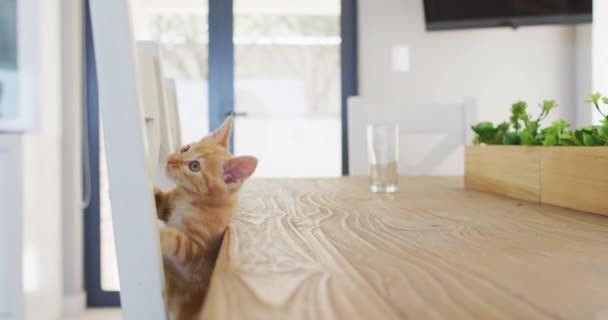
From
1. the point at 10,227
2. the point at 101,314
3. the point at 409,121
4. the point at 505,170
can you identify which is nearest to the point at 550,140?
the point at 505,170

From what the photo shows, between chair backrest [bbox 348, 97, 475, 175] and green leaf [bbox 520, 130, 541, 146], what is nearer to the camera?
green leaf [bbox 520, 130, 541, 146]

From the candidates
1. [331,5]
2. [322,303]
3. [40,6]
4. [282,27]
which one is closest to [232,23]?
[282,27]

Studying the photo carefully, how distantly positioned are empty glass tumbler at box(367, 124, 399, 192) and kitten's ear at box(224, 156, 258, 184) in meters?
0.52

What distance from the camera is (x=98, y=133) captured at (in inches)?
115

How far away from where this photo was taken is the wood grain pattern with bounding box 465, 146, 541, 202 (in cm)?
80

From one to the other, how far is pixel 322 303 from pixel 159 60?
973mm

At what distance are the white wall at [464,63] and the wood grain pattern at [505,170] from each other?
183 cm

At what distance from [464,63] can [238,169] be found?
255 centimetres

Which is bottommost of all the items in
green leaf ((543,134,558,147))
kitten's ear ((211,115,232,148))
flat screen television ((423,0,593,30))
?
green leaf ((543,134,558,147))

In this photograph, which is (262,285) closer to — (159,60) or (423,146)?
(159,60)

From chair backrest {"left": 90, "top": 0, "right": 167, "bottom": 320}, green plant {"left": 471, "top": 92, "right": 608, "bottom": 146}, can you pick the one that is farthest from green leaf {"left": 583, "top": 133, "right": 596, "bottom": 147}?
chair backrest {"left": 90, "top": 0, "right": 167, "bottom": 320}

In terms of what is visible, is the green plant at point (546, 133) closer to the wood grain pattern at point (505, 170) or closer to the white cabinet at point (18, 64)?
the wood grain pattern at point (505, 170)

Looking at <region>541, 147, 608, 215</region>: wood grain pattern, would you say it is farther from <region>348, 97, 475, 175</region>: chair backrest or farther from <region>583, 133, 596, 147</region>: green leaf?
<region>348, 97, 475, 175</region>: chair backrest

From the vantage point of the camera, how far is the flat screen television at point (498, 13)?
2.65m
